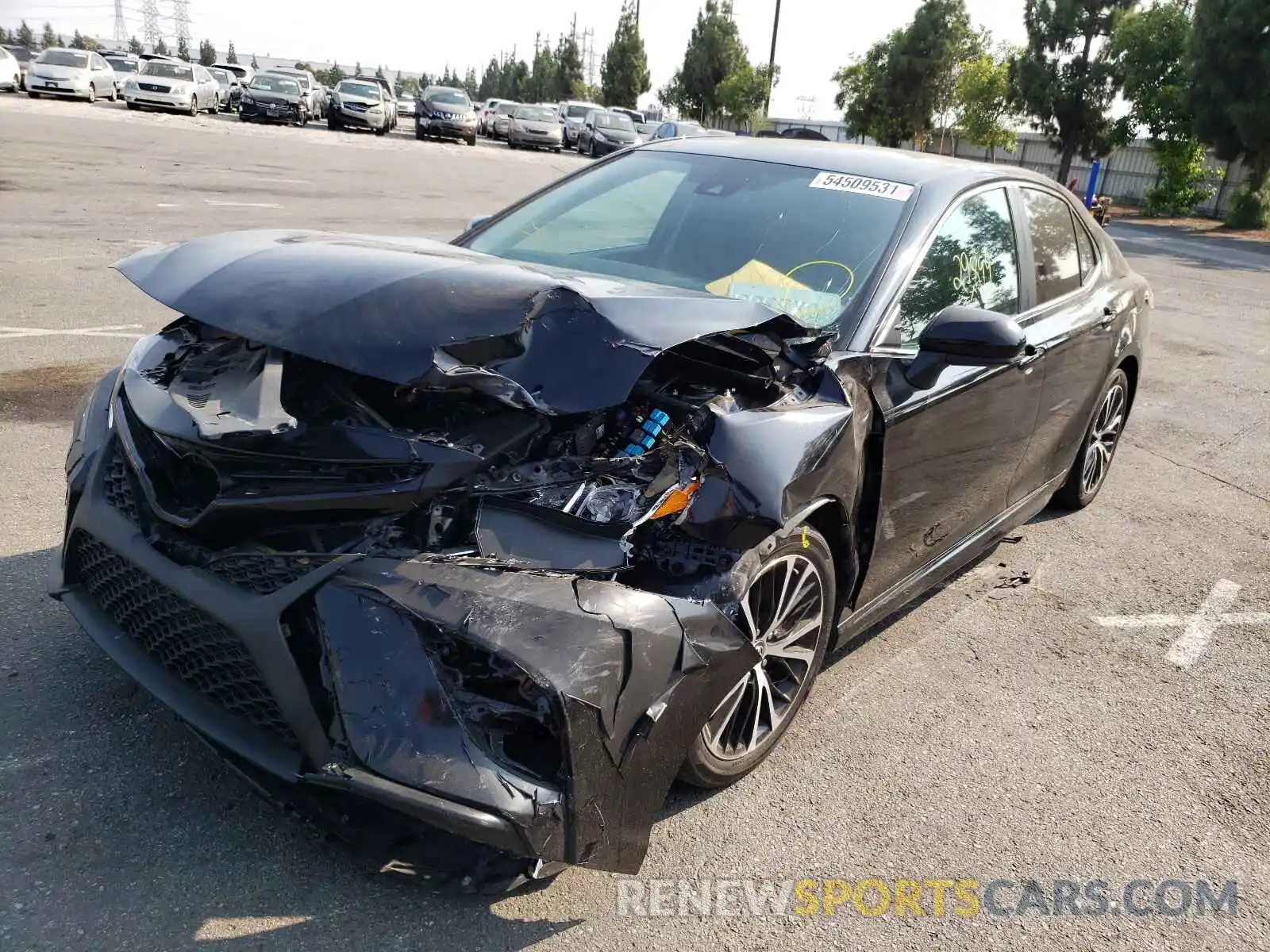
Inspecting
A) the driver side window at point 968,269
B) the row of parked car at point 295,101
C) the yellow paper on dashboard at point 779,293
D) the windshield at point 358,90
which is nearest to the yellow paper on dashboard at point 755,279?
the yellow paper on dashboard at point 779,293

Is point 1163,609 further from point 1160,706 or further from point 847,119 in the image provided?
point 847,119

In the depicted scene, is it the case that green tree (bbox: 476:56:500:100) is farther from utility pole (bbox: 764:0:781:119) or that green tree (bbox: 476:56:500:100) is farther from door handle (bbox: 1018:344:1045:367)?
door handle (bbox: 1018:344:1045:367)

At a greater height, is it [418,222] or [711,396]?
[711,396]

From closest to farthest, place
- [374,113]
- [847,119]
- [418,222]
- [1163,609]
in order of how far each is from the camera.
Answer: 1. [1163,609]
2. [418,222]
3. [374,113]
4. [847,119]

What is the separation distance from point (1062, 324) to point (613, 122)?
109 feet

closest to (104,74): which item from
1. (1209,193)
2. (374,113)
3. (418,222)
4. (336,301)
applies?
(374,113)

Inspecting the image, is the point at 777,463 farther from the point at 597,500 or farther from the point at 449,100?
the point at 449,100

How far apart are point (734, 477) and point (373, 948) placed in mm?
1307

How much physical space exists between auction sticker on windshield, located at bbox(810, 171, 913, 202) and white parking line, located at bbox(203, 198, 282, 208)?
35.8 ft

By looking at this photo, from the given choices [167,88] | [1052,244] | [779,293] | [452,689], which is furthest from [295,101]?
[452,689]

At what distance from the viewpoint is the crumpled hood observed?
7.63ft

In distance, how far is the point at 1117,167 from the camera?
38.1m

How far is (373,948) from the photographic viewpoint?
87.3 inches

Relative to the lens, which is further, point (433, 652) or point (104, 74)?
point (104, 74)
